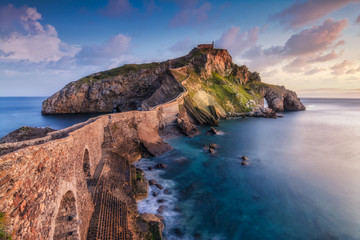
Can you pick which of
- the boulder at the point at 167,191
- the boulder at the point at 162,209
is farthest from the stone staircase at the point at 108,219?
the boulder at the point at 167,191

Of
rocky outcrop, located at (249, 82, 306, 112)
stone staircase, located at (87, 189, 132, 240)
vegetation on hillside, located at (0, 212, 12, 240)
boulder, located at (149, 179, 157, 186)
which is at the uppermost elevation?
rocky outcrop, located at (249, 82, 306, 112)

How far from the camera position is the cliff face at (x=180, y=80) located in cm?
5583

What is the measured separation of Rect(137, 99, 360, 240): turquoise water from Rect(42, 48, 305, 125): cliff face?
86.6ft

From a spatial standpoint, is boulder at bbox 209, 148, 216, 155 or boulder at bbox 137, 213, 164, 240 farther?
boulder at bbox 209, 148, 216, 155

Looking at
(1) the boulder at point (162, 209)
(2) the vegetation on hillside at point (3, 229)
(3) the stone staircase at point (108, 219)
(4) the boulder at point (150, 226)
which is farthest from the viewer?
(1) the boulder at point (162, 209)

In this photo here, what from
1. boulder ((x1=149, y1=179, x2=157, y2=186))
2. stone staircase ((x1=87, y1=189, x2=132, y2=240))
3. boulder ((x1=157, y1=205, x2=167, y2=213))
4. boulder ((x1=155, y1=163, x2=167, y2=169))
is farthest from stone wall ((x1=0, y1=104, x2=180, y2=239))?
boulder ((x1=155, y1=163, x2=167, y2=169))

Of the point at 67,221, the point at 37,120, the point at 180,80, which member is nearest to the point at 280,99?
the point at 180,80

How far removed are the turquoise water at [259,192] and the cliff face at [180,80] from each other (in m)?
26.4

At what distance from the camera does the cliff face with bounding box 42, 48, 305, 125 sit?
2198 inches

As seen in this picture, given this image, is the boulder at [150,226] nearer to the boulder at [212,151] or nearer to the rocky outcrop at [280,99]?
the boulder at [212,151]

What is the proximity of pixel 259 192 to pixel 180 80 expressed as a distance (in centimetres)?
3811

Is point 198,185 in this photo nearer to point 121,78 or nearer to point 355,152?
point 355,152

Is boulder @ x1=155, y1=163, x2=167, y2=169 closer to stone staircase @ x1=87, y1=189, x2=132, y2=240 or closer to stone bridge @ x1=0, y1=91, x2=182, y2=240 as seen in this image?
stone bridge @ x1=0, y1=91, x2=182, y2=240

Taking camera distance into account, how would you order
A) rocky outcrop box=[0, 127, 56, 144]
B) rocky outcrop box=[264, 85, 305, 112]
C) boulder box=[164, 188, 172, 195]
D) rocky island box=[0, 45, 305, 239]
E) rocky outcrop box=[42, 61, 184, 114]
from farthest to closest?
rocky outcrop box=[264, 85, 305, 112]
rocky outcrop box=[42, 61, 184, 114]
rocky outcrop box=[0, 127, 56, 144]
boulder box=[164, 188, 172, 195]
rocky island box=[0, 45, 305, 239]
